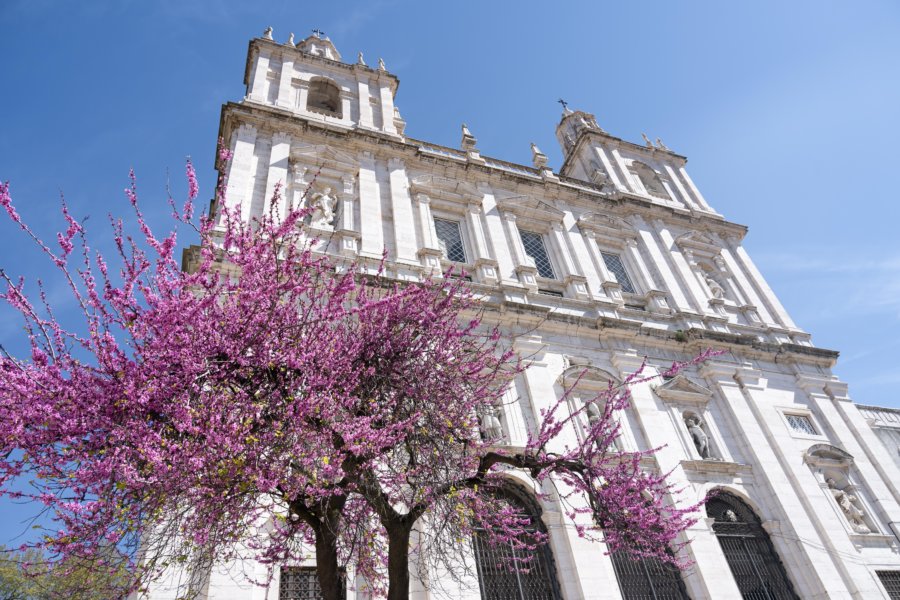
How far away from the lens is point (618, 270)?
69.5 ft

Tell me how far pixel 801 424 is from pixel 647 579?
8694 millimetres

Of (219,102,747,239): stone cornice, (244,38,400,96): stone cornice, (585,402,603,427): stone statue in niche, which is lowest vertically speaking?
(585,402,603,427): stone statue in niche

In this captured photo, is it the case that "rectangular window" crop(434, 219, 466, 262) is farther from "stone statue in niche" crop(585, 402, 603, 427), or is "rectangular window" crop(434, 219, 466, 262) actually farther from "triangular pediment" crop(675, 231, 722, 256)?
"triangular pediment" crop(675, 231, 722, 256)

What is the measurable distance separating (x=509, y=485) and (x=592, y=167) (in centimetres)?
1802

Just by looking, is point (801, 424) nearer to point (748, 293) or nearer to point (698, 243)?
point (748, 293)

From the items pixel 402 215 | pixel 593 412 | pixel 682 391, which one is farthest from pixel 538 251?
pixel 593 412

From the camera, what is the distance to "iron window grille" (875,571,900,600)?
14.6 meters

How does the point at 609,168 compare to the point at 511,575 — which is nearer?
the point at 511,575

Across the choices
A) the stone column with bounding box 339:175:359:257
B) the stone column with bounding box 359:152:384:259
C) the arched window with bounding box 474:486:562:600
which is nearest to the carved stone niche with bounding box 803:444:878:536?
the arched window with bounding box 474:486:562:600

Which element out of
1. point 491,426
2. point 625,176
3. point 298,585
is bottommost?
point 298,585

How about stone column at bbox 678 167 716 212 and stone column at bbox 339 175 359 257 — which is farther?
stone column at bbox 678 167 716 212

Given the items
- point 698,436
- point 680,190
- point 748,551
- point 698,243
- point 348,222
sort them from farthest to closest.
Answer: point 680,190, point 698,243, point 348,222, point 698,436, point 748,551

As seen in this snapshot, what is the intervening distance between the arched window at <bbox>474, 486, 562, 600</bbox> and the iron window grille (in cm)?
940

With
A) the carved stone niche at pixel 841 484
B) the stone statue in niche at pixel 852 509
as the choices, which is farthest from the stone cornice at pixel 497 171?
the stone statue in niche at pixel 852 509
